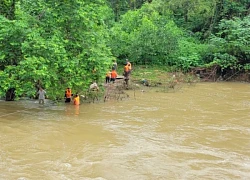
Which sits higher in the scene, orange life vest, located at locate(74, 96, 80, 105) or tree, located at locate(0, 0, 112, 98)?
tree, located at locate(0, 0, 112, 98)

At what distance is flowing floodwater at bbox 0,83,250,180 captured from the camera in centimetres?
870

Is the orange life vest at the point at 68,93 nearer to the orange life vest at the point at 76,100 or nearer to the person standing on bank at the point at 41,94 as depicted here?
the orange life vest at the point at 76,100

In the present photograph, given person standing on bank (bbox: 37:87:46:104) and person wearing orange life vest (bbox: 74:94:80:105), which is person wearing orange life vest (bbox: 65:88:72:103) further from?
person standing on bank (bbox: 37:87:46:104)

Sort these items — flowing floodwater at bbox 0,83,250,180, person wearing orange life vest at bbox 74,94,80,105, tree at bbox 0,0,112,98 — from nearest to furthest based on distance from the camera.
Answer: flowing floodwater at bbox 0,83,250,180
tree at bbox 0,0,112,98
person wearing orange life vest at bbox 74,94,80,105

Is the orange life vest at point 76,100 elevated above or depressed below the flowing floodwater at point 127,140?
above

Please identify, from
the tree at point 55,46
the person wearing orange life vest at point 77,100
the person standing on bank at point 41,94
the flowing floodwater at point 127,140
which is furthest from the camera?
the person wearing orange life vest at point 77,100

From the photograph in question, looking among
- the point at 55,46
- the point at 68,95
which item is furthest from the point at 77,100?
the point at 55,46

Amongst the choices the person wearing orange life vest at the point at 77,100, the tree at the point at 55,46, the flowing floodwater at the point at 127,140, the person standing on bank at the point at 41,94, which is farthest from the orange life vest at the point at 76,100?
the person standing on bank at the point at 41,94

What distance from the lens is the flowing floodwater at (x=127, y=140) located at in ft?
28.6

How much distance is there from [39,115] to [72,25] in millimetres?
3754

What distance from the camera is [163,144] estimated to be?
10.8 metres

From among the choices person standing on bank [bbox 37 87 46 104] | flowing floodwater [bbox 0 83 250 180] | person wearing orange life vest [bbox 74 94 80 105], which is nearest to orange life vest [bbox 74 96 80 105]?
person wearing orange life vest [bbox 74 94 80 105]

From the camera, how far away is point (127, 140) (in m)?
11.0

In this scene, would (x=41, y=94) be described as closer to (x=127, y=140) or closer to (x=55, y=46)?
(x=55, y=46)
